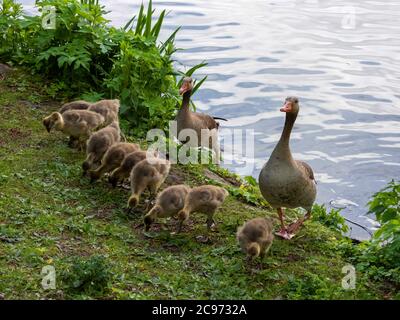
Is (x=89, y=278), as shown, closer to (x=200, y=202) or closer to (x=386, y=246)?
(x=200, y=202)

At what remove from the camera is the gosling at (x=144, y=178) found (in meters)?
8.41

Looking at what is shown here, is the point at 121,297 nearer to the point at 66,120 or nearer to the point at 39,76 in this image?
the point at 66,120

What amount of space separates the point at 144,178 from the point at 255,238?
1.60 m

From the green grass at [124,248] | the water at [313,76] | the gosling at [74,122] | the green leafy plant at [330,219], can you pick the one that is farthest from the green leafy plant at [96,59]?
the green leafy plant at [330,219]

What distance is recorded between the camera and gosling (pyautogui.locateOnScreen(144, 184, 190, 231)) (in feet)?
26.1

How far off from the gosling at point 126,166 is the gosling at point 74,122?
3.51 feet

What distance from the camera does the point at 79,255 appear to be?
7281mm

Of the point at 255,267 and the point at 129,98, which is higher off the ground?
the point at 129,98

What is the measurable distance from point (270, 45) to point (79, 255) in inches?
437

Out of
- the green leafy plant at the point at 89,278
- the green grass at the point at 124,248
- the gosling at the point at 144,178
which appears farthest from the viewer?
the gosling at the point at 144,178

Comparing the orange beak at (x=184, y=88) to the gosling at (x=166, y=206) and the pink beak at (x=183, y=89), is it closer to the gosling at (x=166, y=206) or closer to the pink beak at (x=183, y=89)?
the pink beak at (x=183, y=89)

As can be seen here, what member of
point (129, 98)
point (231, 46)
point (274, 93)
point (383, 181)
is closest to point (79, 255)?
point (129, 98)

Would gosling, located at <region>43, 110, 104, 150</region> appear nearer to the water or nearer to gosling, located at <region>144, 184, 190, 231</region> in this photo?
gosling, located at <region>144, 184, 190, 231</region>

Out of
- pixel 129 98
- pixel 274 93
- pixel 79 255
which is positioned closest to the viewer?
pixel 79 255
